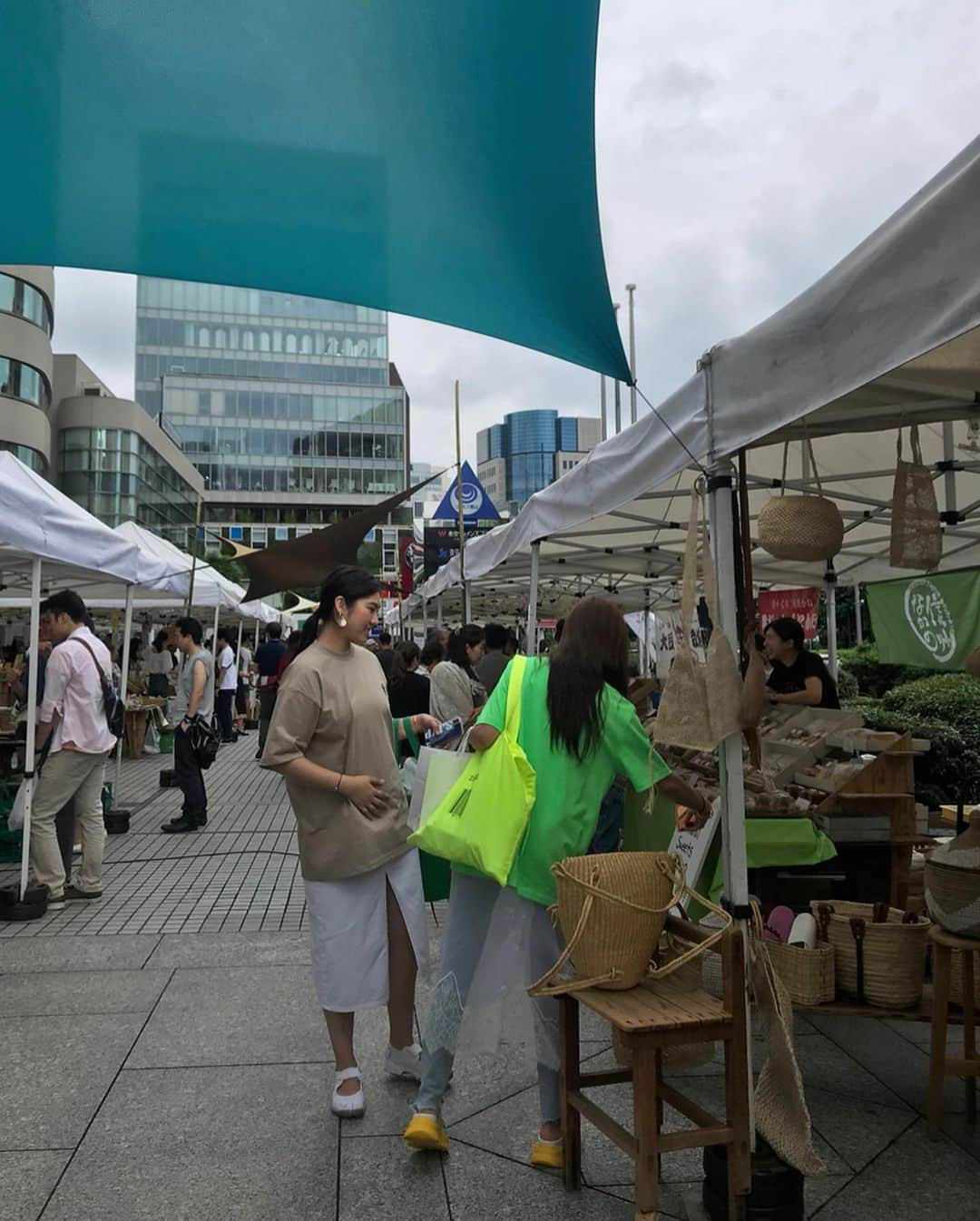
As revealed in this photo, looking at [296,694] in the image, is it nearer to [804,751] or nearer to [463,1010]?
[463,1010]

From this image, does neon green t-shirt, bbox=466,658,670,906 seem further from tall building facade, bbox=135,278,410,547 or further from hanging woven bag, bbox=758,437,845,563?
→ tall building facade, bbox=135,278,410,547

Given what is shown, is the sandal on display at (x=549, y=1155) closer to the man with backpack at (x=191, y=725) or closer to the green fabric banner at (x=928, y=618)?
the green fabric banner at (x=928, y=618)

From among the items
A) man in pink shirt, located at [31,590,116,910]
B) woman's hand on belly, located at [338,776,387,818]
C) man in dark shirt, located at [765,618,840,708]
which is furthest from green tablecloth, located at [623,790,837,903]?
man in pink shirt, located at [31,590,116,910]

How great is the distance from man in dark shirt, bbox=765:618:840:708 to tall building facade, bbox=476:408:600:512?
84719mm

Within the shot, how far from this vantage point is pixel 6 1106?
12.4 feet

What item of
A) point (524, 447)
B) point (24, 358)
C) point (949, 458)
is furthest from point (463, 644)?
point (524, 447)

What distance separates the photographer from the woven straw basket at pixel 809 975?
361cm

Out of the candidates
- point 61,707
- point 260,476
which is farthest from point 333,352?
point 61,707

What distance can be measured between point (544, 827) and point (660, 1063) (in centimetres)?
78

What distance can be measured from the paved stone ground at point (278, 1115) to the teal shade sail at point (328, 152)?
8.84ft

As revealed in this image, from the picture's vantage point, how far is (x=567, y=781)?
3262mm

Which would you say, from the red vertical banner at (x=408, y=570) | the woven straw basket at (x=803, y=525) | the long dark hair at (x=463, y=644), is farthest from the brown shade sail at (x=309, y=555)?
the red vertical banner at (x=408, y=570)

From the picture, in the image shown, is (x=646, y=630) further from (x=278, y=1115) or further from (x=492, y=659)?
(x=278, y=1115)

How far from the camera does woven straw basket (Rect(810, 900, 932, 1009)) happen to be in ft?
11.8
